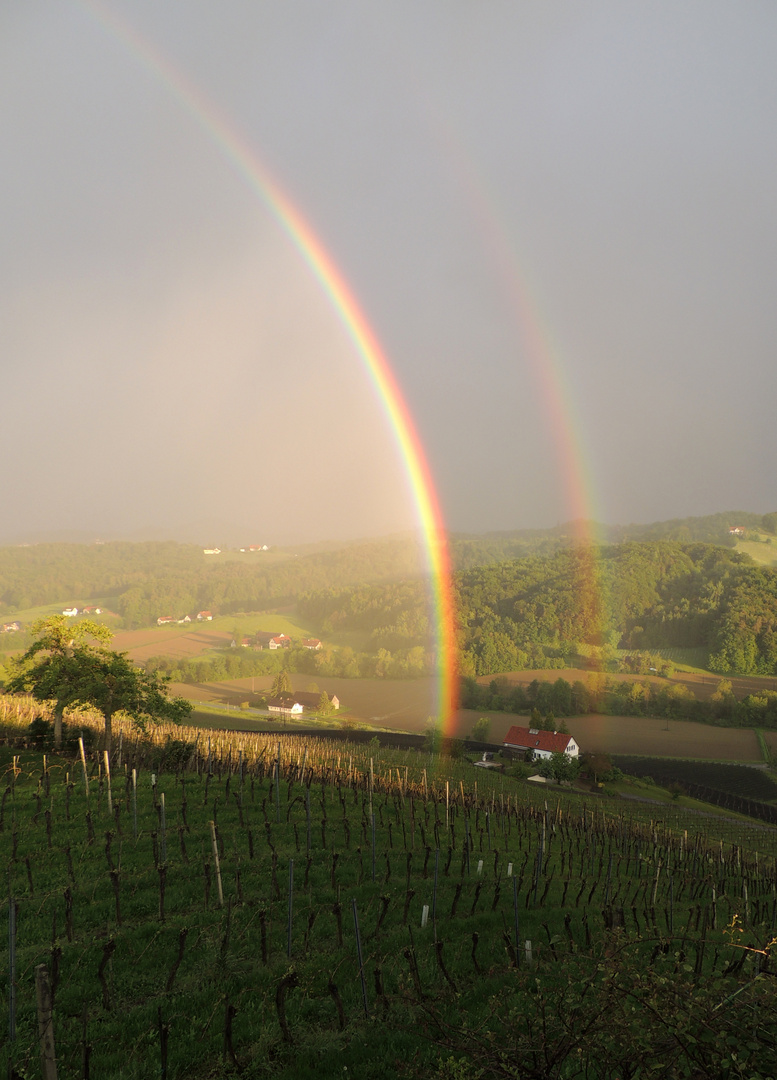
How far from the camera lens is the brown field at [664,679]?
10469cm

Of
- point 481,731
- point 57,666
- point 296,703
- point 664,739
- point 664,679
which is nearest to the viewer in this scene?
point 57,666

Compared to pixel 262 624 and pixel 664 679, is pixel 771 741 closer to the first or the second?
pixel 664 679

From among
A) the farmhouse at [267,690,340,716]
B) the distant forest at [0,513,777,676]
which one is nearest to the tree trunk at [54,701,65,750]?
the farmhouse at [267,690,340,716]

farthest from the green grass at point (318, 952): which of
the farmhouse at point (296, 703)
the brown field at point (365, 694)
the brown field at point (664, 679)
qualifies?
the brown field at point (664, 679)

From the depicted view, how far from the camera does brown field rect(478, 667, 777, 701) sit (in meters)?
105

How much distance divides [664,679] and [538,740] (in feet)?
188

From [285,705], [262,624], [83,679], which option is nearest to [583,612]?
[285,705]

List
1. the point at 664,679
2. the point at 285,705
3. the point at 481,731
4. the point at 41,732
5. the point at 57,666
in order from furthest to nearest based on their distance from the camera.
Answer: the point at 664,679 → the point at 285,705 → the point at 481,731 → the point at 41,732 → the point at 57,666

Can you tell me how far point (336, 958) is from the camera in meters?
8.69

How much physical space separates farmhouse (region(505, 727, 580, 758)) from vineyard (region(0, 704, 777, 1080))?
5302 centimetres

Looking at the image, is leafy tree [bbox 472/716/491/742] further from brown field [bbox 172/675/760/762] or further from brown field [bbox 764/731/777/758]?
brown field [bbox 764/731/777/758]

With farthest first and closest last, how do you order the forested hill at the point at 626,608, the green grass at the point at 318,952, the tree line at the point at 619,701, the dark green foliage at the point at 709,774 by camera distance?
the forested hill at the point at 626,608 < the tree line at the point at 619,701 < the dark green foliage at the point at 709,774 < the green grass at the point at 318,952

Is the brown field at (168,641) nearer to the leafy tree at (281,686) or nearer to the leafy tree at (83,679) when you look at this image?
the leafy tree at (281,686)

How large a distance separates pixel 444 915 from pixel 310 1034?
4.73 metres
